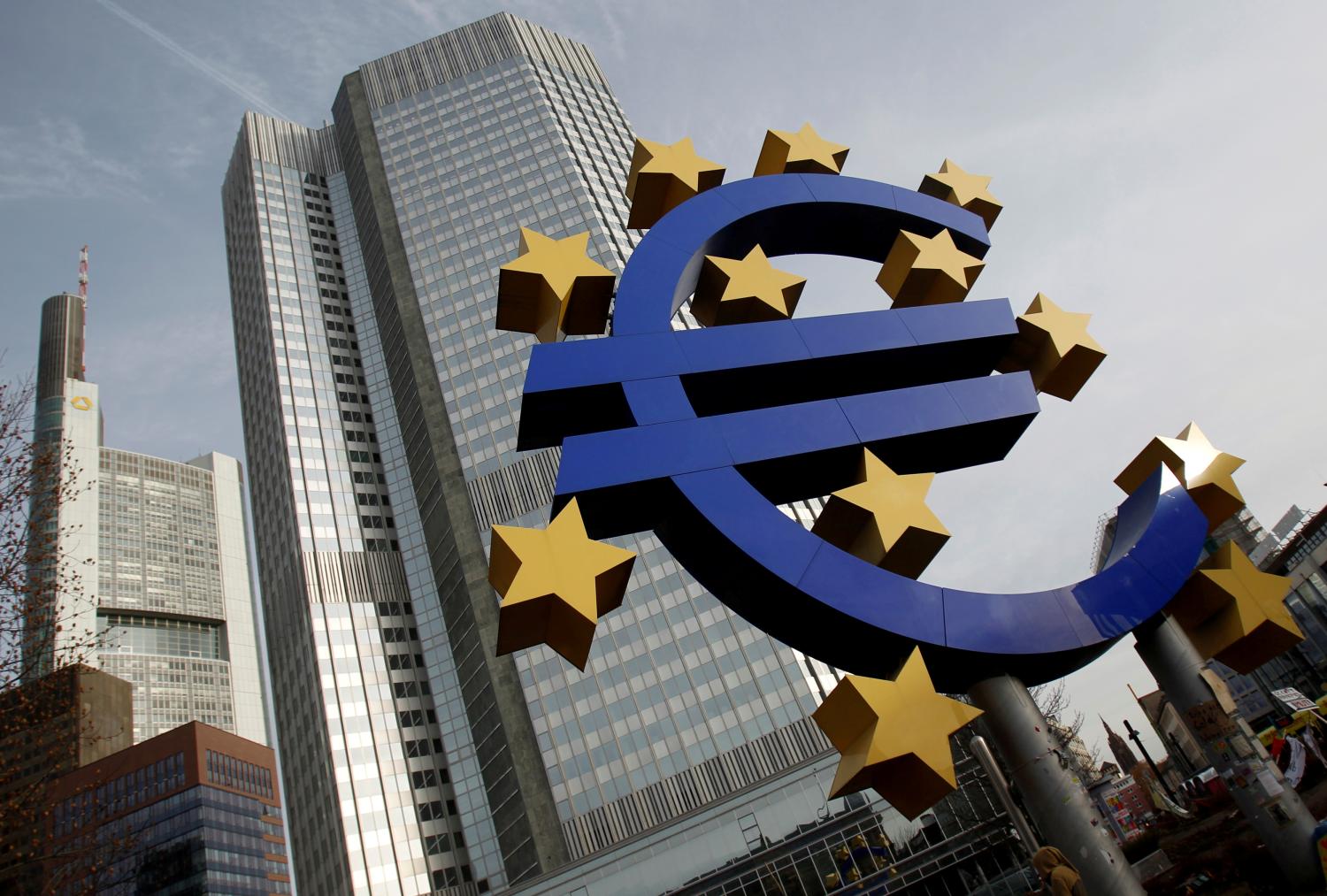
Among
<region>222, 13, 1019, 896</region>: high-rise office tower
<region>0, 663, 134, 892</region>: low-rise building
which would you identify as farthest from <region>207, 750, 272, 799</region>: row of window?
<region>0, 663, 134, 892</region>: low-rise building

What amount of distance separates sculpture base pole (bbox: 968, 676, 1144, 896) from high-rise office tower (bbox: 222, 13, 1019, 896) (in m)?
39.2

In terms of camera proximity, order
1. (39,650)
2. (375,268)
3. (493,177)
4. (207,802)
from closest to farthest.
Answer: (39,650) → (493,177) → (207,802) → (375,268)

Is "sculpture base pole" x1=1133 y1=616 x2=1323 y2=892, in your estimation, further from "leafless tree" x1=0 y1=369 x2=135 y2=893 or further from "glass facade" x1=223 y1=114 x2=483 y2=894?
"glass facade" x1=223 y1=114 x2=483 y2=894

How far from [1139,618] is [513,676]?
54794 millimetres

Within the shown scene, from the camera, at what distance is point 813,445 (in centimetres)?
868

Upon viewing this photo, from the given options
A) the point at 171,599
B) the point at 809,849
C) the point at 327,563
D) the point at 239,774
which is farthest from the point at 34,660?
the point at 171,599

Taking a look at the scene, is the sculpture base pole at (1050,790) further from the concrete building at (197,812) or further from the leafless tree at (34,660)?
the concrete building at (197,812)

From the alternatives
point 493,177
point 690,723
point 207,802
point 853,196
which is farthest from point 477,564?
point 853,196

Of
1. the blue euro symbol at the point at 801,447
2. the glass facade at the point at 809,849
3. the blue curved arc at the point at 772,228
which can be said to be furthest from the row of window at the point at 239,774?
the blue euro symbol at the point at 801,447

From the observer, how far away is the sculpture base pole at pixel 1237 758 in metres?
8.13

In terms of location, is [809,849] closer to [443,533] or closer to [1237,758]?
[1237,758]

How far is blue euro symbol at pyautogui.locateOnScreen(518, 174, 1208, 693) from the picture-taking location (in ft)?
25.1

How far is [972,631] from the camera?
7.65m

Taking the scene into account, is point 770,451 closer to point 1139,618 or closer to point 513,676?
point 1139,618
